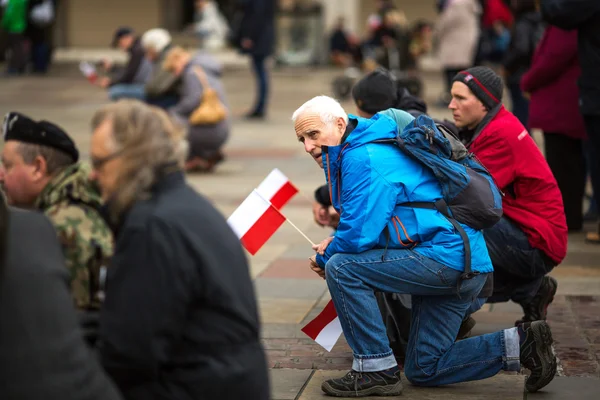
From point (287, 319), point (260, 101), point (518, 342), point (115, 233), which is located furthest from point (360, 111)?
point (260, 101)

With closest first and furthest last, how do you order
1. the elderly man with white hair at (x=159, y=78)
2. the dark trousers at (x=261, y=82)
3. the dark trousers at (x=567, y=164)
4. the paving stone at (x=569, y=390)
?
the paving stone at (x=569, y=390) < the dark trousers at (x=567, y=164) < the elderly man with white hair at (x=159, y=78) < the dark trousers at (x=261, y=82)

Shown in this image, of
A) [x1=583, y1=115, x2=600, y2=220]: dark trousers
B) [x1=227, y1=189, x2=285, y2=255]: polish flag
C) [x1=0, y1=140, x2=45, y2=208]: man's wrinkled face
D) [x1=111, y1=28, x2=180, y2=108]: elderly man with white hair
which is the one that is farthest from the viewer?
[x1=111, y1=28, x2=180, y2=108]: elderly man with white hair

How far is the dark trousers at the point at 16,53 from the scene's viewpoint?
2219cm

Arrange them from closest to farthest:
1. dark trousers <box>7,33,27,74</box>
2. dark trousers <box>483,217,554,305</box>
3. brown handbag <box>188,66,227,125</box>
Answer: dark trousers <box>483,217,554,305</box> < brown handbag <box>188,66,227,125</box> < dark trousers <box>7,33,27,74</box>

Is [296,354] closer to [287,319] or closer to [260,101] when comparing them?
[287,319]

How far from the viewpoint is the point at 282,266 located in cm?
772

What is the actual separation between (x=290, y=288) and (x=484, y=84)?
2139 millimetres

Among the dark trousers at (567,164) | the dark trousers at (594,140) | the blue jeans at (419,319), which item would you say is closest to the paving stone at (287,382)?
the blue jeans at (419,319)

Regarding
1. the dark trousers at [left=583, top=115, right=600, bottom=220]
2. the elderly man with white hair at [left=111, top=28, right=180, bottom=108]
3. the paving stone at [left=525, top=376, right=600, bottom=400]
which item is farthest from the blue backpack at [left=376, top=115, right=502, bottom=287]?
the elderly man with white hair at [left=111, top=28, right=180, bottom=108]

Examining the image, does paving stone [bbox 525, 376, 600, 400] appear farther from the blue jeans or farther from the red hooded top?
the red hooded top

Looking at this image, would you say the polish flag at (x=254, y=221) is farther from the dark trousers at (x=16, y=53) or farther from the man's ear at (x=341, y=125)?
the dark trousers at (x=16, y=53)

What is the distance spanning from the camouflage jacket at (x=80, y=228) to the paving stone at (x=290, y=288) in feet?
10.2

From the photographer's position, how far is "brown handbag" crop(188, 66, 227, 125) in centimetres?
1123

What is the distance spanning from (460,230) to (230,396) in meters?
1.72
